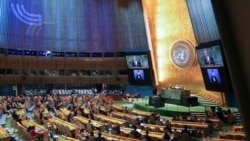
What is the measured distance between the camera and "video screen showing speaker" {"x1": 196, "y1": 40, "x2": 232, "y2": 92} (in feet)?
57.2

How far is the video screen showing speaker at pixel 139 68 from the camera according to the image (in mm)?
28016

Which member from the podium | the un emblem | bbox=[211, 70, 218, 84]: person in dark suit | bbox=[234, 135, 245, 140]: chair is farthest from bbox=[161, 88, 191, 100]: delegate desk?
bbox=[234, 135, 245, 140]: chair

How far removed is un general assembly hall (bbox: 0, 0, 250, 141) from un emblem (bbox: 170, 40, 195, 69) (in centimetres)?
10

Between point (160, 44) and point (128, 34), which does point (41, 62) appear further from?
point (160, 44)

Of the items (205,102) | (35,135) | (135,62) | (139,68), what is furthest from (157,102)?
(35,135)

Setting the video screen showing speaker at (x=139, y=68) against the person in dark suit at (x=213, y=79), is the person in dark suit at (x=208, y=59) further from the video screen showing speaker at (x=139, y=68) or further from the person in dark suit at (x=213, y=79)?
the video screen showing speaker at (x=139, y=68)

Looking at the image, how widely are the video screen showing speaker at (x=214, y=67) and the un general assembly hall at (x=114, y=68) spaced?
0.07 m

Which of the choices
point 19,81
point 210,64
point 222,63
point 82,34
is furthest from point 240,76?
point 82,34

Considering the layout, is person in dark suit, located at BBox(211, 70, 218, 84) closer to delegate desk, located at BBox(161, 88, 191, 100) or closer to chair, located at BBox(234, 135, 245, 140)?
delegate desk, located at BBox(161, 88, 191, 100)

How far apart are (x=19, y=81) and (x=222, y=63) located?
2257cm

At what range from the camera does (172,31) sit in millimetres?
26234

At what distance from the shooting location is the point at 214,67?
1848 centimetres

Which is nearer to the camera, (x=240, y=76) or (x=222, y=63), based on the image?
(x=240, y=76)

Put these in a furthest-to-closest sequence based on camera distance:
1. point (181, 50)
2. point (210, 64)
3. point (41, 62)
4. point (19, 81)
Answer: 1. point (41, 62)
2. point (19, 81)
3. point (181, 50)
4. point (210, 64)
